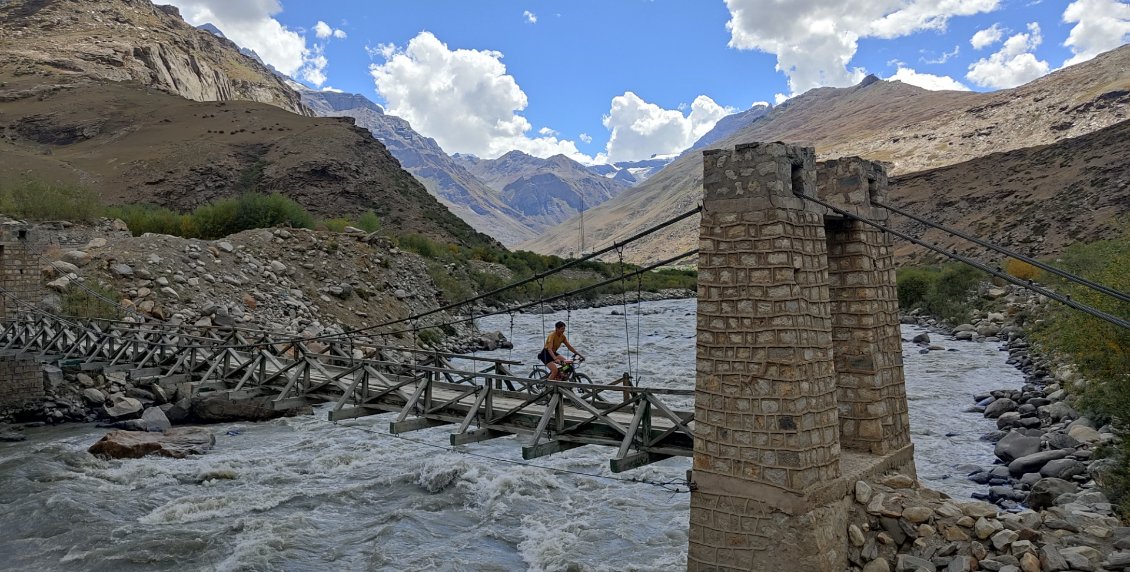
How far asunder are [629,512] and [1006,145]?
96.4m

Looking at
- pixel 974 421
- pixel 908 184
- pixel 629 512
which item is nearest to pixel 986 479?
pixel 974 421

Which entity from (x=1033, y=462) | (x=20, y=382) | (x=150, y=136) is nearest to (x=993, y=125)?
(x=150, y=136)

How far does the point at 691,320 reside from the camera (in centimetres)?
3850

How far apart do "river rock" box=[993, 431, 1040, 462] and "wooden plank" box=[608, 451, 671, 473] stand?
798 centimetres

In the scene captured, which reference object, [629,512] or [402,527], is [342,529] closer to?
[402,527]

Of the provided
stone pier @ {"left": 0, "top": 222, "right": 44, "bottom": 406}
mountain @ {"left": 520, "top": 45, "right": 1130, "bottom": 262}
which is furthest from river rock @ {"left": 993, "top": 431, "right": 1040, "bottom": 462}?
mountain @ {"left": 520, "top": 45, "right": 1130, "bottom": 262}

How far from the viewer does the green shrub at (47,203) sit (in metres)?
26.4

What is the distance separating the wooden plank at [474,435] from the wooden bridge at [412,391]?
0.02m

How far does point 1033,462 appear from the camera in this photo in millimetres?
11477

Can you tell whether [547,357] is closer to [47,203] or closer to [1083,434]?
[1083,434]

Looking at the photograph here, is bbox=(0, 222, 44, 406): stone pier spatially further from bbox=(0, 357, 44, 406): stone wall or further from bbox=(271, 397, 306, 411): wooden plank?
bbox=(271, 397, 306, 411): wooden plank

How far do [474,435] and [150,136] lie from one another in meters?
Answer: 66.8

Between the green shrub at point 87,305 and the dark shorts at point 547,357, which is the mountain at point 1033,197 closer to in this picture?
the dark shorts at point 547,357

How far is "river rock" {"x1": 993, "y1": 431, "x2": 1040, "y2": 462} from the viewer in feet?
40.2
